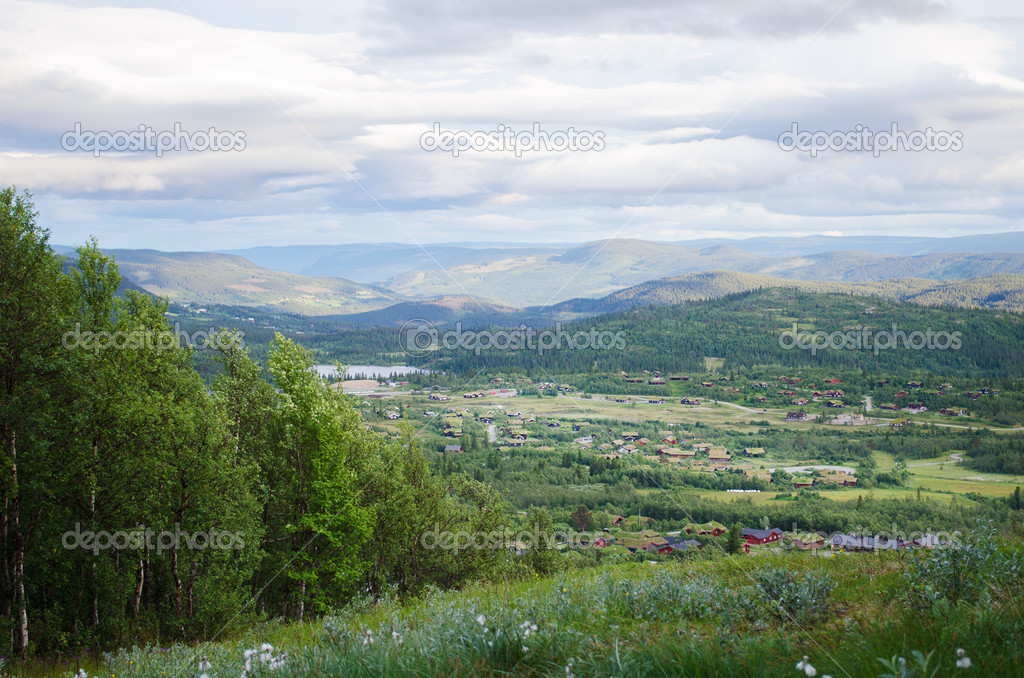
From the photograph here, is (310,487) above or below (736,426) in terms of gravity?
above

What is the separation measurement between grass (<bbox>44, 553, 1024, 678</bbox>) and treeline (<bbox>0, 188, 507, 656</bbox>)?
837 centimetres

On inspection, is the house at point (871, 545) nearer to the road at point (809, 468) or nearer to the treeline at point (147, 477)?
the treeline at point (147, 477)

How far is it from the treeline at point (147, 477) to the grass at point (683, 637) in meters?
8.37

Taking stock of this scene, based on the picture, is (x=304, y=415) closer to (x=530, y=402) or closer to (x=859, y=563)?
(x=859, y=563)

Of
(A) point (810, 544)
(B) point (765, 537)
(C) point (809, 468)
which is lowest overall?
(C) point (809, 468)

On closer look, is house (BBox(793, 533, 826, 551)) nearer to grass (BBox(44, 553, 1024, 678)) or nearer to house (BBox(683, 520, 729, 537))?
grass (BBox(44, 553, 1024, 678))

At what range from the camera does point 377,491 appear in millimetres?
22328

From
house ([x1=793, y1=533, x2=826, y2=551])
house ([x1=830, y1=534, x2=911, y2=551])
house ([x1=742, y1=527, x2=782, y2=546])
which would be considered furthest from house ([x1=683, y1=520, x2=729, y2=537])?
house ([x1=793, y1=533, x2=826, y2=551])

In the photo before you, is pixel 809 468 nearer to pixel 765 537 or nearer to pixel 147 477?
pixel 765 537

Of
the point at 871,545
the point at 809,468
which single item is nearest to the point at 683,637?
the point at 871,545

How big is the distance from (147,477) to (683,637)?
1440cm

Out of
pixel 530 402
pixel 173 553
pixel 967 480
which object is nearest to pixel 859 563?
pixel 173 553

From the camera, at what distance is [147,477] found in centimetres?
1491

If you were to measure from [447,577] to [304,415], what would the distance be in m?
9.86
